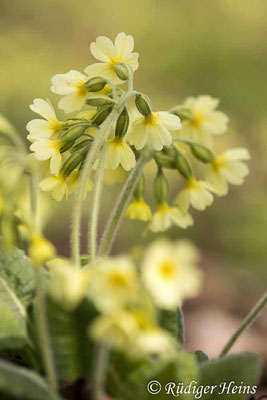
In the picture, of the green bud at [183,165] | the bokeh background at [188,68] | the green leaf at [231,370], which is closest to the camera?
Result: the green leaf at [231,370]

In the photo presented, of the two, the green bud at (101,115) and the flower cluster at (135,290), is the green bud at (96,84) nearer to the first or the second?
the green bud at (101,115)

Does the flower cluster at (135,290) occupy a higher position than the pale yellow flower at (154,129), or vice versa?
the pale yellow flower at (154,129)

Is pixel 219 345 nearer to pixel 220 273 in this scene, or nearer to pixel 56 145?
pixel 220 273

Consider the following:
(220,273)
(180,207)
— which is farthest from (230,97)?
(180,207)

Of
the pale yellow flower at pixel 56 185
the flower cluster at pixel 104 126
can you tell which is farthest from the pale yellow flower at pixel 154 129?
the pale yellow flower at pixel 56 185

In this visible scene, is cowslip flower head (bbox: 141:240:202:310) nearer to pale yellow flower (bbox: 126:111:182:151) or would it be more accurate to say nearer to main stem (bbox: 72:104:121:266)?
main stem (bbox: 72:104:121:266)

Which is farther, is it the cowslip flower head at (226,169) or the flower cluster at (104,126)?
the cowslip flower head at (226,169)

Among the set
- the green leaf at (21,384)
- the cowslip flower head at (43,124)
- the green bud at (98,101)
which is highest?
the green bud at (98,101)

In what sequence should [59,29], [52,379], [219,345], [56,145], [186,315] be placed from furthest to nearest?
1. [59,29]
2. [186,315]
3. [219,345]
4. [56,145]
5. [52,379]
